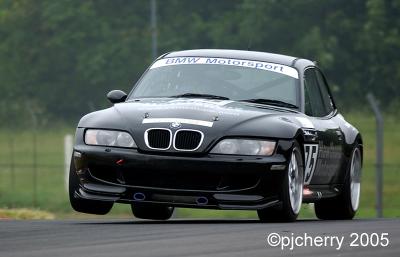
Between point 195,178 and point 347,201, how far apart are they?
315 centimetres

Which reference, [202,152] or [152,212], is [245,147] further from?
[152,212]

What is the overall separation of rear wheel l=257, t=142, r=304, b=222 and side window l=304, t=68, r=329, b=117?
1185 millimetres

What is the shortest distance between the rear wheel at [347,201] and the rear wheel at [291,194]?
1.95m

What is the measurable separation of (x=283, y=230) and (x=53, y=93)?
55.0 metres

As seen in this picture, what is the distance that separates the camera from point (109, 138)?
40.4 feet

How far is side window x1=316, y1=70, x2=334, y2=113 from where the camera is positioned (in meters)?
15.1

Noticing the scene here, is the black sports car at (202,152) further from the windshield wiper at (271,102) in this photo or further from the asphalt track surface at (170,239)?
the asphalt track surface at (170,239)

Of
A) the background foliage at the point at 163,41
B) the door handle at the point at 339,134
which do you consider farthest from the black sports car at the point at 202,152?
the background foliage at the point at 163,41

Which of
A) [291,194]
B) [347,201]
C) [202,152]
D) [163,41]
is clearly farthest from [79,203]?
[163,41]

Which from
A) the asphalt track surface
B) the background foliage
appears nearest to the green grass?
the background foliage

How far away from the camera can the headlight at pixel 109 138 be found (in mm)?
12211

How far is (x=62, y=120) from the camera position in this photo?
204 ft

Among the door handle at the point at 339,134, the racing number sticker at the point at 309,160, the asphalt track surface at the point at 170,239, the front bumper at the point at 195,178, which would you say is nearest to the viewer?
the asphalt track surface at the point at 170,239

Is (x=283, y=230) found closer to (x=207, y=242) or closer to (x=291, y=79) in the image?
(x=207, y=242)
